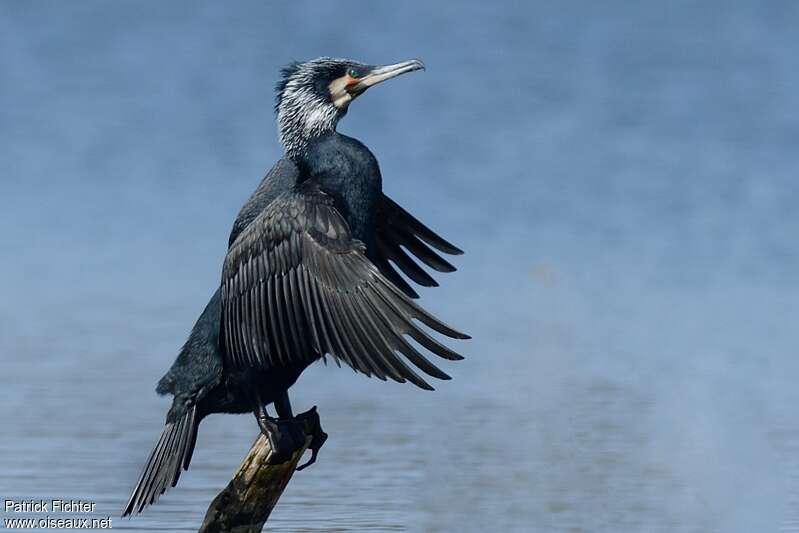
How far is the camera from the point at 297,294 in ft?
26.1

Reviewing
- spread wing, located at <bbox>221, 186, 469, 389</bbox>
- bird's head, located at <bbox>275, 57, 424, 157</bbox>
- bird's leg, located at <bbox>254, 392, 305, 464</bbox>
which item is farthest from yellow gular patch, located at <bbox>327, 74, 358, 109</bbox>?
bird's leg, located at <bbox>254, 392, 305, 464</bbox>

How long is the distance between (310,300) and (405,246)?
1.38m

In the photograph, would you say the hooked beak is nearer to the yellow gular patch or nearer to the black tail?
the yellow gular patch

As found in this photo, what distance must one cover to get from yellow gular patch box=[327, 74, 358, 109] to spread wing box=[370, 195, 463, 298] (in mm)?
683

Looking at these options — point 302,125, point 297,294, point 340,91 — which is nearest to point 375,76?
point 340,91

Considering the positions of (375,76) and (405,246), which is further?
(405,246)

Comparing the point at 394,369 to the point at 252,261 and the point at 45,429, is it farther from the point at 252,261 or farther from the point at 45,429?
the point at 45,429

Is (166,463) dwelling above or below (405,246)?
below

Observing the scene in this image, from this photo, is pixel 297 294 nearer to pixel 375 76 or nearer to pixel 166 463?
pixel 166 463

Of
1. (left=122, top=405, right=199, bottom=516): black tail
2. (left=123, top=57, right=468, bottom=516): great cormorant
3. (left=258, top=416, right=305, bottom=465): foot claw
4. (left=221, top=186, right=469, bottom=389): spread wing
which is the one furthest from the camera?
(left=122, top=405, right=199, bottom=516): black tail

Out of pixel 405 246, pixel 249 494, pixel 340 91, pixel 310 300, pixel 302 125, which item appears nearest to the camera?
pixel 310 300

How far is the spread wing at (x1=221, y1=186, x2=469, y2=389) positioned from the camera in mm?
7523

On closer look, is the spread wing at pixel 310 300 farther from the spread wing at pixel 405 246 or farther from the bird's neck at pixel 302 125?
the spread wing at pixel 405 246

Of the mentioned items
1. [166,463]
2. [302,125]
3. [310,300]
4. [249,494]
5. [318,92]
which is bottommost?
[249,494]
